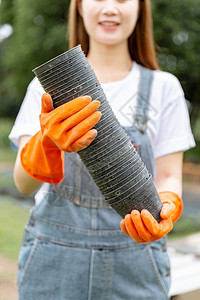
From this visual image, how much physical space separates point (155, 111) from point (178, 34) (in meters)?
8.48

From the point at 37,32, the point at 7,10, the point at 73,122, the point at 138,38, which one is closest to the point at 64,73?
the point at 73,122

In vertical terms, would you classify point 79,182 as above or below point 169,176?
above

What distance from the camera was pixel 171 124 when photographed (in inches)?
63.8

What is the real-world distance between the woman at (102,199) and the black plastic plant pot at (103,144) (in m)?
0.27

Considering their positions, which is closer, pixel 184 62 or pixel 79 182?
pixel 79 182

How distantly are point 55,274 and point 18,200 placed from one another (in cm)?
709

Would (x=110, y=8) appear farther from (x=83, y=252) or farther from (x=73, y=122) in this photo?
(x=83, y=252)

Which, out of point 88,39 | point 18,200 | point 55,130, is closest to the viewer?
point 55,130

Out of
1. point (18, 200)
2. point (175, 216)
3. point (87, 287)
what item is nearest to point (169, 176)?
point (175, 216)

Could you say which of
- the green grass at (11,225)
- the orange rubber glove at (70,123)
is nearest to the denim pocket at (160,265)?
the orange rubber glove at (70,123)

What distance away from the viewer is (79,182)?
5.14 ft

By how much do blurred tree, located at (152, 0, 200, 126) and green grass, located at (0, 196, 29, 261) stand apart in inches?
174

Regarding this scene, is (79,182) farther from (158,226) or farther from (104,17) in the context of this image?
(104,17)

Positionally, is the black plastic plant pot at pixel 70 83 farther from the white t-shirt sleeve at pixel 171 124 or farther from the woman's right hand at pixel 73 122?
the white t-shirt sleeve at pixel 171 124
